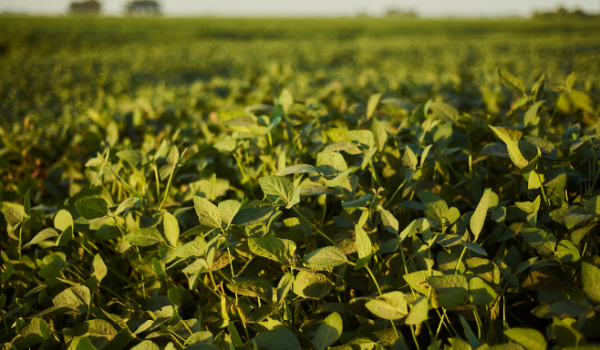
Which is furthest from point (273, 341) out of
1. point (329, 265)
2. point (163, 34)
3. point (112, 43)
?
point (163, 34)

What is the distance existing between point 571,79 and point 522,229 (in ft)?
2.28

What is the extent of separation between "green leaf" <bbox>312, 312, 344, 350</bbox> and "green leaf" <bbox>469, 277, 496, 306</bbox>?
21 cm

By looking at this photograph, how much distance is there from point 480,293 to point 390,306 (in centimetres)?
14

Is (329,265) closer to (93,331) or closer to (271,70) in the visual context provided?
(93,331)

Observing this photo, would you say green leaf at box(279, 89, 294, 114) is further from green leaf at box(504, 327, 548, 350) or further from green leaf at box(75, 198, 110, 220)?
green leaf at box(504, 327, 548, 350)

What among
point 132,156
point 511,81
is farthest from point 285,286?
point 511,81

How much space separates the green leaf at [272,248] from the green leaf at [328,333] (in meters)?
0.13

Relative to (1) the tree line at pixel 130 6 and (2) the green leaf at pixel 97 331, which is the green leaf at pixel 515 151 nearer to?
(2) the green leaf at pixel 97 331

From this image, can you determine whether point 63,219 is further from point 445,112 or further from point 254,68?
point 254,68

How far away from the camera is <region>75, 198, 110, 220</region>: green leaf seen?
0.71 m

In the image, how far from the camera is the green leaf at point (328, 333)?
1.73 feet

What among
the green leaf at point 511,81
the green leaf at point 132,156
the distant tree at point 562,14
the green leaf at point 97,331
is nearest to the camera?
the green leaf at point 97,331

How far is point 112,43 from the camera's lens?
62.0ft

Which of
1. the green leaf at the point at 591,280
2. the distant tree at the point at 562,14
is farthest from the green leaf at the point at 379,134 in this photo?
the distant tree at the point at 562,14
